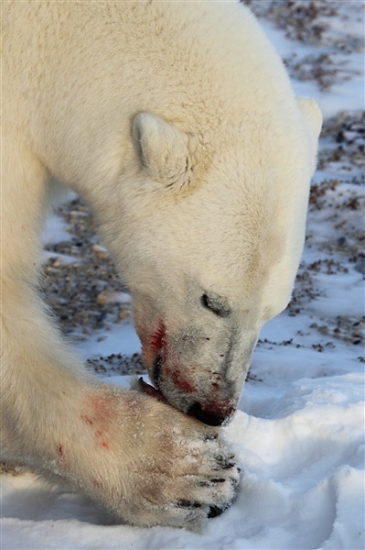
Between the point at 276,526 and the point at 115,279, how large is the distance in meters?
2.62

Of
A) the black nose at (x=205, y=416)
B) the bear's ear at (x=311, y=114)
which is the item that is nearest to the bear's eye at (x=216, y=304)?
the black nose at (x=205, y=416)

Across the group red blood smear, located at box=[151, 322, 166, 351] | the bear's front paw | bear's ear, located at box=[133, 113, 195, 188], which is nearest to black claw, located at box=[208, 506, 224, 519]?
the bear's front paw

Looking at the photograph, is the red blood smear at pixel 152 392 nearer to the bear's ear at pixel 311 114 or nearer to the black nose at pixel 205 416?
the black nose at pixel 205 416

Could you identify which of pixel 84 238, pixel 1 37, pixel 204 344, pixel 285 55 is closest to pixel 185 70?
pixel 1 37

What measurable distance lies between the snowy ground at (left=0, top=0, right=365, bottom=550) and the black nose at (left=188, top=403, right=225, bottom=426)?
292 millimetres

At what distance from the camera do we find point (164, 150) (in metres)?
2.49

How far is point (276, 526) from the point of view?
271 centimetres

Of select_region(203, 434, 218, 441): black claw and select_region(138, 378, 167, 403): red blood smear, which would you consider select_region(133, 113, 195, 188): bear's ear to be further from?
select_region(203, 434, 218, 441): black claw

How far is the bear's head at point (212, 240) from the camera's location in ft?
8.26

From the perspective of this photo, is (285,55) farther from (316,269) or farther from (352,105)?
(316,269)

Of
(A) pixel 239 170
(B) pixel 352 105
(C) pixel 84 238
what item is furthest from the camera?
(B) pixel 352 105

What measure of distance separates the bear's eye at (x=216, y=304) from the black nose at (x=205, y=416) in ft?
1.00

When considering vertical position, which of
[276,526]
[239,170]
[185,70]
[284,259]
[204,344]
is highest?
[185,70]

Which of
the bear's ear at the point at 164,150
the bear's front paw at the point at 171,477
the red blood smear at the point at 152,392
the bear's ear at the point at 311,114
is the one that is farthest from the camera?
the bear's ear at the point at 311,114
